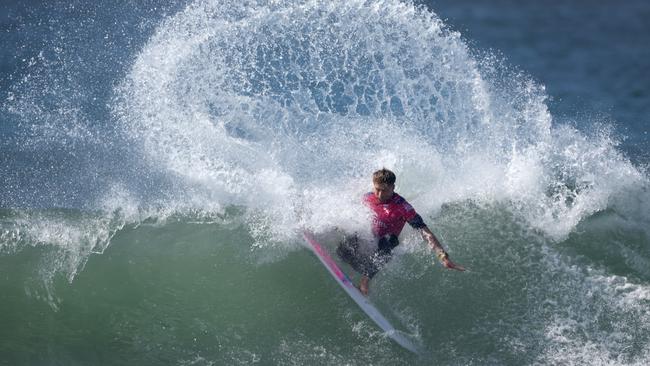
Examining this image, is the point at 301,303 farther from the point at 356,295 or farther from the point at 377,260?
the point at 377,260

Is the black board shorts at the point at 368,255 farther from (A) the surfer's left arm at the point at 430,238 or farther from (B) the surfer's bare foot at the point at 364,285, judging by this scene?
(A) the surfer's left arm at the point at 430,238

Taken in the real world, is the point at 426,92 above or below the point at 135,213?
above

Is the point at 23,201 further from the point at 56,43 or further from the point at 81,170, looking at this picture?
the point at 56,43

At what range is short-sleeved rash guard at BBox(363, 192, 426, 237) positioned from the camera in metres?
8.08

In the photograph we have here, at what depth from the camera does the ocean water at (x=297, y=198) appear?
7742mm

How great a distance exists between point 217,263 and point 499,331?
11.6ft

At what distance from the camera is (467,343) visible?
7559 mm

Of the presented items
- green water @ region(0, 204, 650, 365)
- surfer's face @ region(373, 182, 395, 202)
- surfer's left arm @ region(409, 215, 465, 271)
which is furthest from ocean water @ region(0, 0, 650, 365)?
surfer's left arm @ region(409, 215, 465, 271)

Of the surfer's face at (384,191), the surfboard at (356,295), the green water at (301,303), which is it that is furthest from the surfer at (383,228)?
the green water at (301,303)

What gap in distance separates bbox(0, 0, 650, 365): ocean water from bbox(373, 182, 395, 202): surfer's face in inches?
16.6

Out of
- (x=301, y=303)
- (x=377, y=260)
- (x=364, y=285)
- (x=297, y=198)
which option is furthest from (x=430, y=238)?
(x=297, y=198)

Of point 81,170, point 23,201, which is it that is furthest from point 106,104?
point 23,201

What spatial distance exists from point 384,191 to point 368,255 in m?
0.81

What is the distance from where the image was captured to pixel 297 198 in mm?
8891
